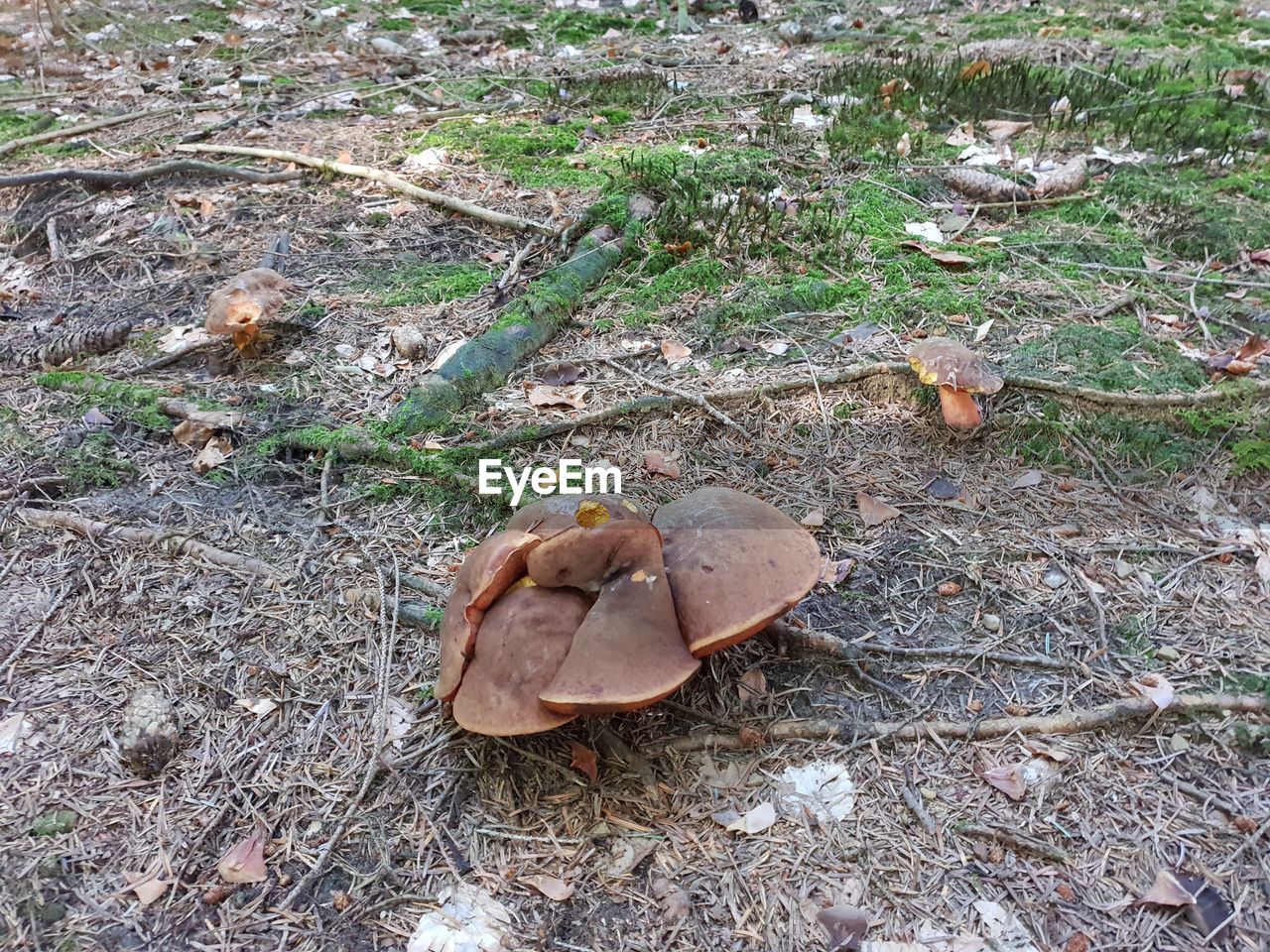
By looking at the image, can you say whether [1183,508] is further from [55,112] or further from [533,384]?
[55,112]

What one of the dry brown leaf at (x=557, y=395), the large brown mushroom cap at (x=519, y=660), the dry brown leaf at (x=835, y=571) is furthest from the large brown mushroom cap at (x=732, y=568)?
the dry brown leaf at (x=557, y=395)

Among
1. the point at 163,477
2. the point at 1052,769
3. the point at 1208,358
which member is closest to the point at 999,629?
the point at 1052,769

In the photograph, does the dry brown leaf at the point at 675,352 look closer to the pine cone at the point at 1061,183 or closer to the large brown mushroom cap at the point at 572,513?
the large brown mushroom cap at the point at 572,513

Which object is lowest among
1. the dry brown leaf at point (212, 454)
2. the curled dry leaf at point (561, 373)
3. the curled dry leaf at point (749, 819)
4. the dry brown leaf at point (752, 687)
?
the curled dry leaf at point (749, 819)

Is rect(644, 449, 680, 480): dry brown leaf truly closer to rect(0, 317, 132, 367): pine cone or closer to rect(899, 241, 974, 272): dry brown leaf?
rect(899, 241, 974, 272): dry brown leaf

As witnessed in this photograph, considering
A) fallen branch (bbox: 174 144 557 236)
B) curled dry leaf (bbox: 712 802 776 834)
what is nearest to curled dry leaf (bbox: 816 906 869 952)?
curled dry leaf (bbox: 712 802 776 834)

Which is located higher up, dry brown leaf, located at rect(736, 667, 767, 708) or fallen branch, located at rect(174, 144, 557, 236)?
fallen branch, located at rect(174, 144, 557, 236)
